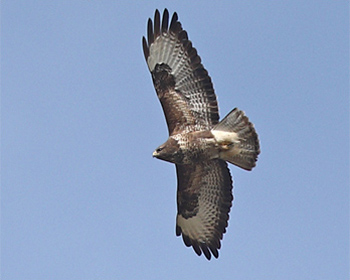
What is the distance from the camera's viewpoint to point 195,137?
10773mm

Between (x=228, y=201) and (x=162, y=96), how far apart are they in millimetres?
1951

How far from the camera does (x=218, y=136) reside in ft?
35.3

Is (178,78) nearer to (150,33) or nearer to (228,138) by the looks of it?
(150,33)

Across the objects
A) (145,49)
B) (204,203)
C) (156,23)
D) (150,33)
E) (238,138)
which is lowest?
(204,203)

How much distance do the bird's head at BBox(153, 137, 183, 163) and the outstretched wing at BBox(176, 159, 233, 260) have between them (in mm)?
610

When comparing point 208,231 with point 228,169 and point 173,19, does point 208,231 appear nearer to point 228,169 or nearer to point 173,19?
point 228,169

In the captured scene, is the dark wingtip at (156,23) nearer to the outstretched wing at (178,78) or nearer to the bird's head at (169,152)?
the outstretched wing at (178,78)

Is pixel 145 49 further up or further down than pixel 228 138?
further up

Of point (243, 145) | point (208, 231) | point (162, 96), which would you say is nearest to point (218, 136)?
point (243, 145)

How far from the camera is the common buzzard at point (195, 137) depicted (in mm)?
10734

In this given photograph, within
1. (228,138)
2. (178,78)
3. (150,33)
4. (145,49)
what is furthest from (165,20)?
(228,138)

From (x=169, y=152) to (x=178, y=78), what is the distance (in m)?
1.38

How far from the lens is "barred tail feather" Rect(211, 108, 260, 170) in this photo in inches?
422

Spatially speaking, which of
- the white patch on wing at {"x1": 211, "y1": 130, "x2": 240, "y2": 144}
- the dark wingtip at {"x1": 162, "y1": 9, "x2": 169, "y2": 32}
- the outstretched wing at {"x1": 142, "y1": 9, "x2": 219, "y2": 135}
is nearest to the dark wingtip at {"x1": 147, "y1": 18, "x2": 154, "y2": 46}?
the outstretched wing at {"x1": 142, "y1": 9, "x2": 219, "y2": 135}
